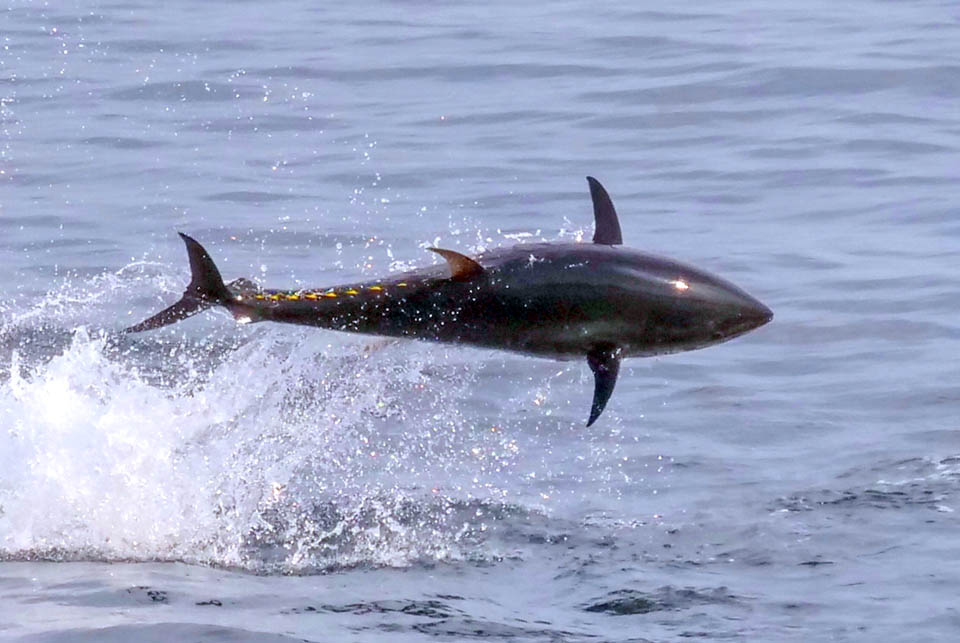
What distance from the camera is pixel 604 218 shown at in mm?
7051

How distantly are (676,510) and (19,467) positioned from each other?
9.63 feet

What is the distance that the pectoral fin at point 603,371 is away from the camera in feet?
22.0

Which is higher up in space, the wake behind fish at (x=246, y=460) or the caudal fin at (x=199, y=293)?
the caudal fin at (x=199, y=293)

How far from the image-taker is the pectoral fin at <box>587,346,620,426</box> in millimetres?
6699

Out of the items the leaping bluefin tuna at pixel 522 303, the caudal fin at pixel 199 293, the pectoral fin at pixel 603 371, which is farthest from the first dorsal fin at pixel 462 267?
the caudal fin at pixel 199 293

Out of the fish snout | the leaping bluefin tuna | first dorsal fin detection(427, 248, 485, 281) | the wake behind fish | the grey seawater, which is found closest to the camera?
first dorsal fin detection(427, 248, 485, 281)

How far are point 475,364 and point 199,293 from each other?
3.92 meters

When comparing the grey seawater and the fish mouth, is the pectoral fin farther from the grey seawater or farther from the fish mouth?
the grey seawater

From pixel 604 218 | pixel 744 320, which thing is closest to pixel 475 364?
pixel 604 218

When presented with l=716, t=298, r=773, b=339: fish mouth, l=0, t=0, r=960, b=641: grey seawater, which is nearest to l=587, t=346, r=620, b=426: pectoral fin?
l=716, t=298, r=773, b=339: fish mouth

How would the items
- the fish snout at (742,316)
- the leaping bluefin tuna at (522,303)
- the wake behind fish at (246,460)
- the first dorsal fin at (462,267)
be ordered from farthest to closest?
the wake behind fish at (246,460) < the fish snout at (742,316) < the leaping bluefin tuna at (522,303) < the first dorsal fin at (462,267)

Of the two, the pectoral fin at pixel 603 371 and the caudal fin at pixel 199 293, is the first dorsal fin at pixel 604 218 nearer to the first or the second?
the pectoral fin at pixel 603 371

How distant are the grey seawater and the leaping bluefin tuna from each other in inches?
16.6

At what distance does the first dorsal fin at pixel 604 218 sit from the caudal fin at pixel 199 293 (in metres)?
1.44
